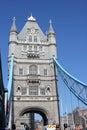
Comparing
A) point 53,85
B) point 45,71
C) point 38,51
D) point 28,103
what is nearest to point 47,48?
point 38,51

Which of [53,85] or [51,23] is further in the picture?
[51,23]

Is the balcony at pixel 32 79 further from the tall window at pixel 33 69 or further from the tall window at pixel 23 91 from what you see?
the tall window at pixel 23 91

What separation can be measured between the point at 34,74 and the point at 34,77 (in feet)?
1.88

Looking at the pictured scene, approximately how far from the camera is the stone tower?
3802cm

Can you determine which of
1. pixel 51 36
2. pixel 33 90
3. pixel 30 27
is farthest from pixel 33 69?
pixel 30 27

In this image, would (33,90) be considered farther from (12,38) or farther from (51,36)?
(51,36)

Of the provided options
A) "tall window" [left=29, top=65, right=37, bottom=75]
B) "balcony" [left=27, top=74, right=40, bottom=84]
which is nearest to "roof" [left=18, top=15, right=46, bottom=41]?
"tall window" [left=29, top=65, right=37, bottom=75]

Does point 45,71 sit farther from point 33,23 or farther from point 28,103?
point 33,23

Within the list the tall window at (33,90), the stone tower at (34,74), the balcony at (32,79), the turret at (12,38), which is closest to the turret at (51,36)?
the stone tower at (34,74)

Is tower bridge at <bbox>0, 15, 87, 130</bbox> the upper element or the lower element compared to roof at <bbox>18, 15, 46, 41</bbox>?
lower

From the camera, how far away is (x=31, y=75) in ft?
131

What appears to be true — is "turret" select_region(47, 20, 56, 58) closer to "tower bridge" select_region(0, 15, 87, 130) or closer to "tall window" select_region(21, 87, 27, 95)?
"tower bridge" select_region(0, 15, 87, 130)

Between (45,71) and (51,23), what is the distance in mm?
10818

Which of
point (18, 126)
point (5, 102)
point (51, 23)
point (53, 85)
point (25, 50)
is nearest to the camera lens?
point (5, 102)
